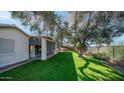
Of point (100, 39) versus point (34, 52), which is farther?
point (34, 52)

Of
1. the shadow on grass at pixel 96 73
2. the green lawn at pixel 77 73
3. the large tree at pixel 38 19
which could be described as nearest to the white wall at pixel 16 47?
the large tree at pixel 38 19

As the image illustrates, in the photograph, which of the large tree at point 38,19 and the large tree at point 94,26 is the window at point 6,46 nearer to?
the large tree at point 38,19

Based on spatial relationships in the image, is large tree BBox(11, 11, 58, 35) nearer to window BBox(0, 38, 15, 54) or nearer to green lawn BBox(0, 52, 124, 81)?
window BBox(0, 38, 15, 54)

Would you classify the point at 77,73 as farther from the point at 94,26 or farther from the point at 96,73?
the point at 94,26

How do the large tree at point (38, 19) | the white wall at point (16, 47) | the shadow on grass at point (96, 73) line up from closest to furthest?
1. the shadow on grass at point (96, 73)
2. the large tree at point (38, 19)
3. the white wall at point (16, 47)

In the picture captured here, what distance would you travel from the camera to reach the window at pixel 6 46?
8.03 meters

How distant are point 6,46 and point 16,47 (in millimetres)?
1566

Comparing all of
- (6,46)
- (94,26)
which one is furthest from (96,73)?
(6,46)

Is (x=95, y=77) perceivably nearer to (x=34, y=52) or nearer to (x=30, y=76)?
(x=30, y=76)

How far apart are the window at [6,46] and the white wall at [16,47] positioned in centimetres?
17
